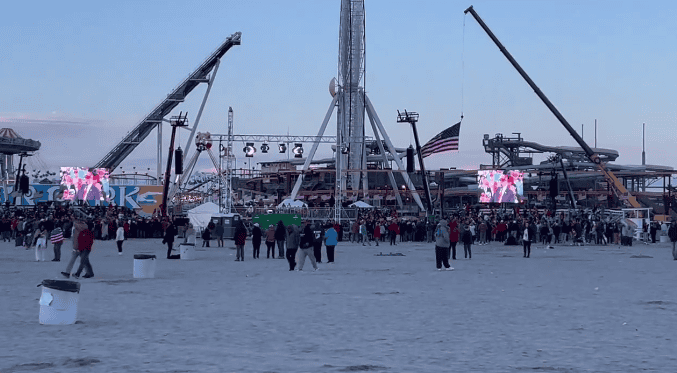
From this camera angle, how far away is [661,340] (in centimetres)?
1127

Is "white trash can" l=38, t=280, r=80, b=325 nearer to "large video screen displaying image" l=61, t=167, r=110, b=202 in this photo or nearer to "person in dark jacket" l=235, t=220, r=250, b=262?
"person in dark jacket" l=235, t=220, r=250, b=262

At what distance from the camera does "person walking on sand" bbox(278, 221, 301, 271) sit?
86.1 ft

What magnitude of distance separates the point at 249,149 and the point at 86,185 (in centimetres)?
1813

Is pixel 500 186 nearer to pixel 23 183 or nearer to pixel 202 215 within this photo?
pixel 202 215

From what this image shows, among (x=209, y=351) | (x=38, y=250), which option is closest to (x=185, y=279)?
(x=38, y=250)

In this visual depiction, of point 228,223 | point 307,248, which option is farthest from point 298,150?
point 307,248

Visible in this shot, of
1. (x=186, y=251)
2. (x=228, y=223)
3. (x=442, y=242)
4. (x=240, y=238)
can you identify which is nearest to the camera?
(x=442, y=242)

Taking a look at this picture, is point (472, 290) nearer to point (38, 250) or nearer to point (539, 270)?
point (539, 270)

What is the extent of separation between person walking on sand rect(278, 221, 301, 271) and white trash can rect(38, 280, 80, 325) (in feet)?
43.9

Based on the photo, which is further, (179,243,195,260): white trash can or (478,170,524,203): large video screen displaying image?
(478,170,524,203): large video screen displaying image

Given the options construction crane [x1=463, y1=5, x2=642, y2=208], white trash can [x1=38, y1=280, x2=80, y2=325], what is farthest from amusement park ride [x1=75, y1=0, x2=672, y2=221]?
white trash can [x1=38, y1=280, x2=80, y2=325]

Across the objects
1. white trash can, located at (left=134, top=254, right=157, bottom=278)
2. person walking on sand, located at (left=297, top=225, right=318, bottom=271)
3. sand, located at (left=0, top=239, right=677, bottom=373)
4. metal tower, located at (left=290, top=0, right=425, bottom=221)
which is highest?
metal tower, located at (left=290, top=0, right=425, bottom=221)

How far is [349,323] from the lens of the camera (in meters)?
13.1

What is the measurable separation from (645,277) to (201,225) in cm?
3910
